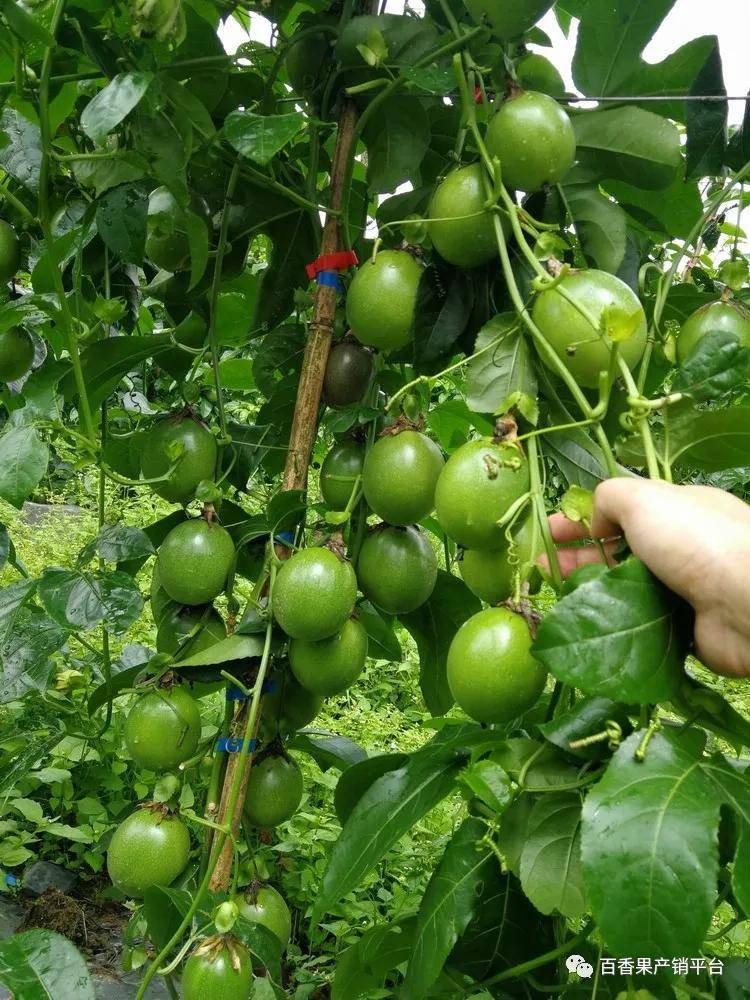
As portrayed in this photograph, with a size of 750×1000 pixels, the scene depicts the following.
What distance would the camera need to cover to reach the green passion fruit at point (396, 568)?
969mm

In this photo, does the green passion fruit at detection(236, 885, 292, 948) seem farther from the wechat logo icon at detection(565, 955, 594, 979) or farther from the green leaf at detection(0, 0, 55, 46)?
the green leaf at detection(0, 0, 55, 46)

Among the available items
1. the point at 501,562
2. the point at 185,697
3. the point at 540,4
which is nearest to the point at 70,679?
the point at 185,697

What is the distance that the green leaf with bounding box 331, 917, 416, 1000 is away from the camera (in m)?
1.00

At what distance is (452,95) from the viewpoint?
1.01 m

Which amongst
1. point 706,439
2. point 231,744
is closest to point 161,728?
point 231,744

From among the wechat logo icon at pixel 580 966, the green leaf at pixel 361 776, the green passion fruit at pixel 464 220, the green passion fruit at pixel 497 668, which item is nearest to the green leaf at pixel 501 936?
the wechat logo icon at pixel 580 966

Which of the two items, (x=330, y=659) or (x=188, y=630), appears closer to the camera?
(x=330, y=659)

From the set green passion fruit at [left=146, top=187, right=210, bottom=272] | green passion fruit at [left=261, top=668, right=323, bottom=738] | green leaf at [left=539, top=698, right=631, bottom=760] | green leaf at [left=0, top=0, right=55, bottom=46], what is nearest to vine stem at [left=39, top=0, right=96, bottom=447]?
green leaf at [left=0, top=0, right=55, bottom=46]

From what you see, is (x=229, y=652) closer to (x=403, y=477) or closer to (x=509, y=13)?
(x=403, y=477)

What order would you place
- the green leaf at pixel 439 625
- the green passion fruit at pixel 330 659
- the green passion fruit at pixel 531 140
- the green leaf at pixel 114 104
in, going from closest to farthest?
the green leaf at pixel 114 104 < the green passion fruit at pixel 531 140 < the green passion fruit at pixel 330 659 < the green leaf at pixel 439 625

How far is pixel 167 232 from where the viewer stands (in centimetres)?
105

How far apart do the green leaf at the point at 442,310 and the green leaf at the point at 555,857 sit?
18.2 inches

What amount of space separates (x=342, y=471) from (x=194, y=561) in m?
0.19

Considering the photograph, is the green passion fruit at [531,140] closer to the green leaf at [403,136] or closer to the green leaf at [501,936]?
the green leaf at [403,136]
